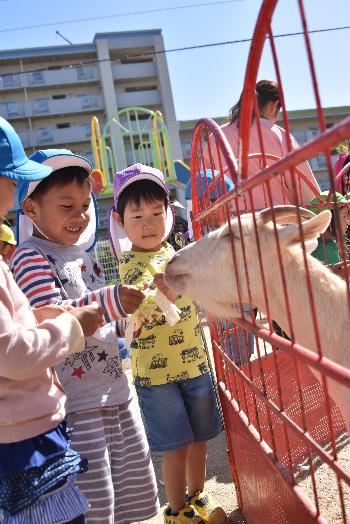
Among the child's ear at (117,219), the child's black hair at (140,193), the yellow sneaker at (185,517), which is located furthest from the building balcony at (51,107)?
the yellow sneaker at (185,517)

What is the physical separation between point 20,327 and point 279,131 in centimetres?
246

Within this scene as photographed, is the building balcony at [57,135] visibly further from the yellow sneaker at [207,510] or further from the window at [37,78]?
the yellow sneaker at [207,510]

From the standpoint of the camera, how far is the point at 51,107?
3384cm

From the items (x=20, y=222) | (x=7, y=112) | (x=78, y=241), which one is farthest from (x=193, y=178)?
(x=7, y=112)

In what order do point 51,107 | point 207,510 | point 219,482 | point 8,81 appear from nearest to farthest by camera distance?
point 207,510 → point 219,482 → point 51,107 → point 8,81

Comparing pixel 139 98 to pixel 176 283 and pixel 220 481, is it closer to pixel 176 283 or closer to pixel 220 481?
pixel 220 481

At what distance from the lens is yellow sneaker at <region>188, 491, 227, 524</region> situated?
2207mm

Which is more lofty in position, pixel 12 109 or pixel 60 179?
pixel 12 109

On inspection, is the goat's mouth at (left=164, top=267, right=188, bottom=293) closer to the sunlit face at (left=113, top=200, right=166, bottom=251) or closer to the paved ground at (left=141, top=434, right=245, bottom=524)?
the sunlit face at (left=113, top=200, right=166, bottom=251)

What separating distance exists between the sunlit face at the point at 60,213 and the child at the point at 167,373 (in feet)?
1.26

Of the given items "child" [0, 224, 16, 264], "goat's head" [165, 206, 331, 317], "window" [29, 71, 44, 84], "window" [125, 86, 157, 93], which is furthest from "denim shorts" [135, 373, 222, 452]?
"window" [29, 71, 44, 84]

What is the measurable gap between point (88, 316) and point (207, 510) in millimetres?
1226

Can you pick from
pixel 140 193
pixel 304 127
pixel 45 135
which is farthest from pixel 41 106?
pixel 140 193

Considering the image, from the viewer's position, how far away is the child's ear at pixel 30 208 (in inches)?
73.8
